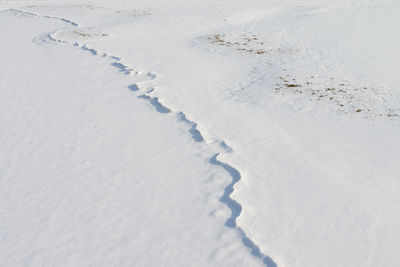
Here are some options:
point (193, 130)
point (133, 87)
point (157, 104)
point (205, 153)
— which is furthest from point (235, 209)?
point (133, 87)

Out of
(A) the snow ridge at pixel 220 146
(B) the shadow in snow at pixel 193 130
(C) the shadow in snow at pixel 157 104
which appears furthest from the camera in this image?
(C) the shadow in snow at pixel 157 104

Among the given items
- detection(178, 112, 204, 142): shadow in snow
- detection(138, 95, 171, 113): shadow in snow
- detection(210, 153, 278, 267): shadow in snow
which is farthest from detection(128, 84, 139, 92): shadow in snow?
detection(210, 153, 278, 267): shadow in snow

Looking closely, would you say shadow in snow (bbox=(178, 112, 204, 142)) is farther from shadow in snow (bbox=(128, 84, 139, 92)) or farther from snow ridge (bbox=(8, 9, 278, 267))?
shadow in snow (bbox=(128, 84, 139, 92))

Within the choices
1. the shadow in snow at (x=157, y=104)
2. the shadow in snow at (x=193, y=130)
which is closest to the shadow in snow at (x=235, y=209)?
the shadow in snow at (x=193, y=130)

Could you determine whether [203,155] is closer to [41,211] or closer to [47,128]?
[41,211]

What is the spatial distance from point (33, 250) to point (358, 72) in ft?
26.7

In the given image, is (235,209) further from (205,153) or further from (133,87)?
(133,87)

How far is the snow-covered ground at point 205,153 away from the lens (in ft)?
14.6

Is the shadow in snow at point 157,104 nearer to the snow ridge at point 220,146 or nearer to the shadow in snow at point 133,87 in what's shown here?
the snow ridge at point 220,146

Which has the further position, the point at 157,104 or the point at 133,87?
the point at 133,87

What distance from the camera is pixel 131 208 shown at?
509 cm

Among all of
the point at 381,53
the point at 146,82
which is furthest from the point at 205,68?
the point at 381,53

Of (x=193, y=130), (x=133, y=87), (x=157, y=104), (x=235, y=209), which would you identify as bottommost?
(x=133, y=87)

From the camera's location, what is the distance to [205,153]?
6.49 m
